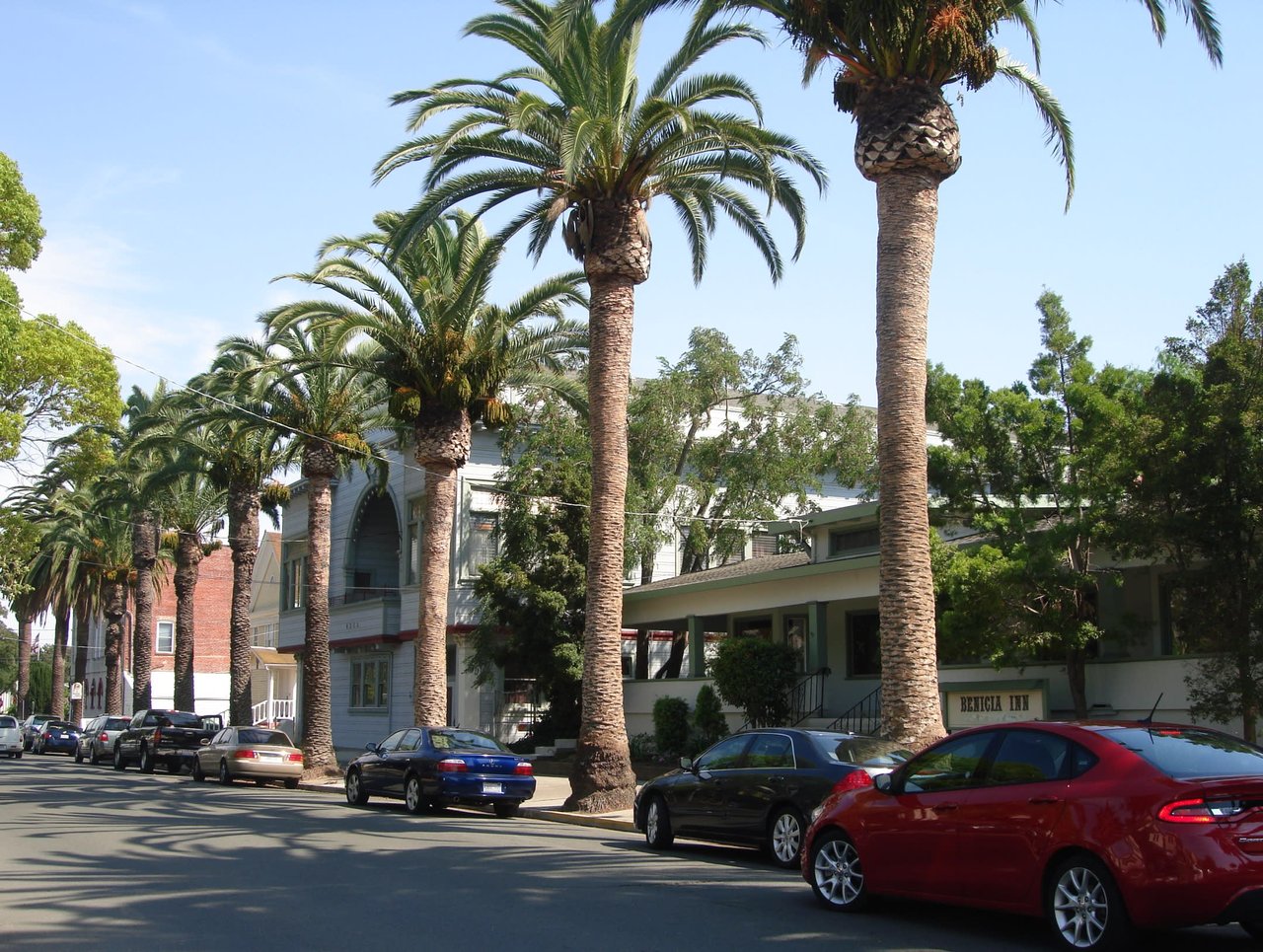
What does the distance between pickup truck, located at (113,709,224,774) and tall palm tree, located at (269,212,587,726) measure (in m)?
10.6

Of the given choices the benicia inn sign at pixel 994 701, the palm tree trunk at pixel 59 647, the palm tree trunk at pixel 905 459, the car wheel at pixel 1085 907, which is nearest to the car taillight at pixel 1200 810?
the car wheel at pixel 1085 907

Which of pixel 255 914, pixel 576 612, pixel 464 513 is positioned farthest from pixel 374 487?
pixel 255 914

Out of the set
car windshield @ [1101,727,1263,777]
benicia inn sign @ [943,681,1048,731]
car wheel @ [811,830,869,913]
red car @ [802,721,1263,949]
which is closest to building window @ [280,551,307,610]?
benicia inn sign @ [943,681,1048,731]

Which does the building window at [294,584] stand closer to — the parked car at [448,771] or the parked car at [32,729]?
the parked car at [32,729]

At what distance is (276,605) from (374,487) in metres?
18.1

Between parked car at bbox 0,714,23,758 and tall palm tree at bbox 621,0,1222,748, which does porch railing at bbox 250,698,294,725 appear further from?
tall palm tree at bbox 621,0,1222,748

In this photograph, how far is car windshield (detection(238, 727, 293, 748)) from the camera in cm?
3058

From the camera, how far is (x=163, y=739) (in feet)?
120

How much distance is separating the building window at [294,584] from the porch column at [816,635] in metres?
28.0

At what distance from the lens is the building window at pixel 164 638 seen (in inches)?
3219

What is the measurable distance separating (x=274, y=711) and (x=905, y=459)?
43.3 meters

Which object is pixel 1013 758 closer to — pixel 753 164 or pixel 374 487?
pixel 753 164

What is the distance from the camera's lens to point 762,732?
14.8 m

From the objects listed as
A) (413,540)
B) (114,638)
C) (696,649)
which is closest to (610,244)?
(696,649)
